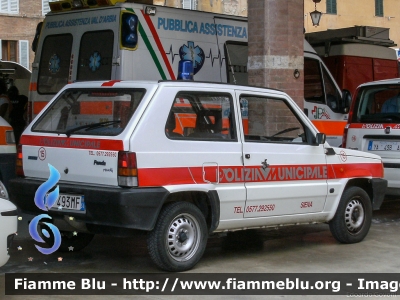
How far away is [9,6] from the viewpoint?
29797 millimetres

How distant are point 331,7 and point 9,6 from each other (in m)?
12.9

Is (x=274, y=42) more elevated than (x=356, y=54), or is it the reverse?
(x=356, y=54)

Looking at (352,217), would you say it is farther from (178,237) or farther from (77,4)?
(77,4)

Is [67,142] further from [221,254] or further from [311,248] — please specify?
[311,248]

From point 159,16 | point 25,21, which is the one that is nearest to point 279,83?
→ point 159,16

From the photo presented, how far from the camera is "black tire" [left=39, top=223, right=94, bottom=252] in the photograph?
7794 millimetres

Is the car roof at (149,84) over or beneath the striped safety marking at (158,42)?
beneath

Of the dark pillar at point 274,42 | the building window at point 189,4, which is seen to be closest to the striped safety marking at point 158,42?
the dark pillar at point 274,42

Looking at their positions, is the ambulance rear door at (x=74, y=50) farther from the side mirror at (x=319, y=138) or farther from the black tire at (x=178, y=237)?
the black tire at (x=178, y=237)

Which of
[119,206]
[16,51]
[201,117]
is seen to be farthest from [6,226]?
[16,51]

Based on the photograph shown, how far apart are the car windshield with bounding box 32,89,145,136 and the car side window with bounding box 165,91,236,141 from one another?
37 centimetres

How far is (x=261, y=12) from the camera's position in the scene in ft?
35.8

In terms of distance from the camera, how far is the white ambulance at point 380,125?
10.2 m

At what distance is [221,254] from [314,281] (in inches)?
58.6
